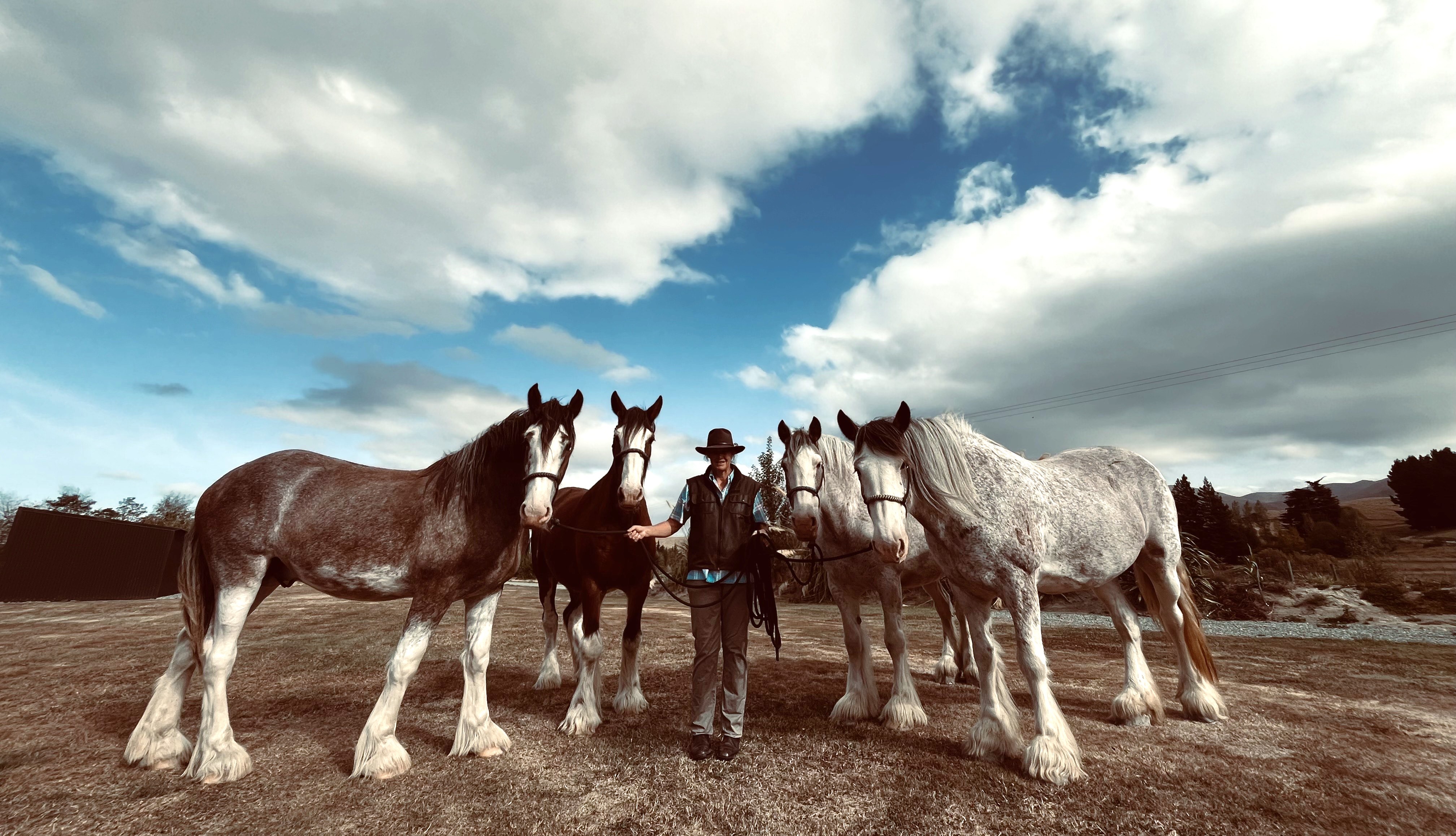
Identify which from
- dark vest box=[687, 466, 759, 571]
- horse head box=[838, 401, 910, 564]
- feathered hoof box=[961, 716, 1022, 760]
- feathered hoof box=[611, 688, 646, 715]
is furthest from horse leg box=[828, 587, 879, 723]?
feathered hoof box=[611, 688, 646, 715]

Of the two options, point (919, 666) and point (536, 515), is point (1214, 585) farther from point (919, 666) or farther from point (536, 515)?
point (536, 515)

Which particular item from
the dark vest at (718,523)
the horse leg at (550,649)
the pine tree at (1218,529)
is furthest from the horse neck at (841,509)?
the pine tree at (1218,529)

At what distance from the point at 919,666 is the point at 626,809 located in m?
4.89

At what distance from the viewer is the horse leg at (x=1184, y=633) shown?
454cm

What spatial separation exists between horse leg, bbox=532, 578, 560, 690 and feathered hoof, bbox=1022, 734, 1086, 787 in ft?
13.8

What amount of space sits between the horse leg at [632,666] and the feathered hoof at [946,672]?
325 centimetres

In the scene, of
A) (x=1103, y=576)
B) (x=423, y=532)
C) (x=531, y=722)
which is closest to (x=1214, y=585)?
(x=1103, y=576)

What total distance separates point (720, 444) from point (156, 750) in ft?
13.7

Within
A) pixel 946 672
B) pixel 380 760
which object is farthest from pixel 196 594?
pixel 946 672

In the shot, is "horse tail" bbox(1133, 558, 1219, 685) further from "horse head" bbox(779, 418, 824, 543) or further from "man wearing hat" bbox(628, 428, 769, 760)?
"man wearing hat" bbox(628, 428, 769, 760)

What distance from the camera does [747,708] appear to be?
488 centimetres

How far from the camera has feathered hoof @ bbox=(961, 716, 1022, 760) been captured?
3.64 meters

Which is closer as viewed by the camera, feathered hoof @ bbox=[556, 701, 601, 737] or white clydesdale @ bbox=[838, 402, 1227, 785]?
white clydesdale @ bbox=[838, 402, 1227, 785]

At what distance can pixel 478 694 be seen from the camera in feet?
12.7
